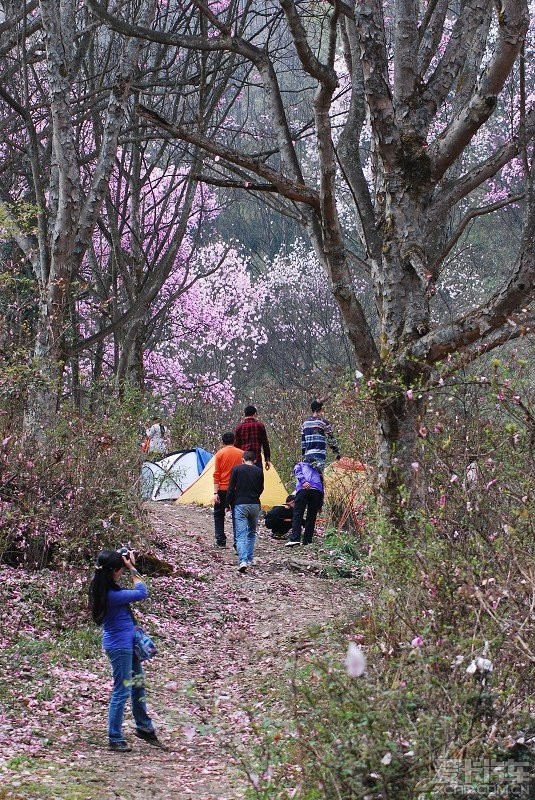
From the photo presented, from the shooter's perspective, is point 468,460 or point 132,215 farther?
point 132,215

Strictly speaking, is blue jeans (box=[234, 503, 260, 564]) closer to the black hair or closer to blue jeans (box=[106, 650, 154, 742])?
blue jeans (box=[106, 650, 154, 742])

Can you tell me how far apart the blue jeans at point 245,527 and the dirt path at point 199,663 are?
246 millimetres

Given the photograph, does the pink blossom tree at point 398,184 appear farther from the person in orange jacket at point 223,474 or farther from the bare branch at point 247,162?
the person in orange jacket at point 223,474

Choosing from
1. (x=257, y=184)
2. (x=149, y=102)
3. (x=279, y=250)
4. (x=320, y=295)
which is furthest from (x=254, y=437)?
(x=279, y=250)

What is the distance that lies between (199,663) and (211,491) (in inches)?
311

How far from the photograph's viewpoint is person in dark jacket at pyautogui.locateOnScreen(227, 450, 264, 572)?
1159 centimetres

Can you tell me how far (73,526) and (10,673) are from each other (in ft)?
7.78

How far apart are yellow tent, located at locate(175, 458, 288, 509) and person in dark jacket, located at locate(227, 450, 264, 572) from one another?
3.56 metres

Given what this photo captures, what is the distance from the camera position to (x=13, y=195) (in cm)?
1761

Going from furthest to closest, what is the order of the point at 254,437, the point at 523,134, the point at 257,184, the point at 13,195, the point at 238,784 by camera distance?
the point at 13,195 → the point at 254,437 → the point at 257,184 → the point at 523,134 → the point at 238,784

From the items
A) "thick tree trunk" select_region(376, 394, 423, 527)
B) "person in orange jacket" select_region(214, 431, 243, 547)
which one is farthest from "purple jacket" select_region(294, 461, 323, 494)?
"thick tree trunk" select_region(376, 394, 423, 527)

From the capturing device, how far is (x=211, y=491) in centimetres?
1630

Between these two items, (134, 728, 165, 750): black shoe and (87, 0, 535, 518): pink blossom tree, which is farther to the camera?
(87, 0, 535, 518): pink blossom tree

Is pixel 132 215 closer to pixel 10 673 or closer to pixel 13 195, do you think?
pixel 13 195
